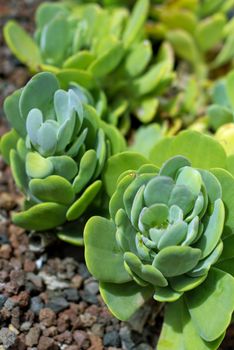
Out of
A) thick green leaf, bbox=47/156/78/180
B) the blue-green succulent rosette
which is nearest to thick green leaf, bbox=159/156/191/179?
the blue-green succulent rosette

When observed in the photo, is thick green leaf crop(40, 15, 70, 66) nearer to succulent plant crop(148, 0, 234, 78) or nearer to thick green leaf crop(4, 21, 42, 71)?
thick green leaf crop(4, 21, 42, 71)

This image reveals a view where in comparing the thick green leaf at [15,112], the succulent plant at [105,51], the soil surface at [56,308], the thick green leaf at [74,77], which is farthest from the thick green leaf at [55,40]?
the soil surface at [56,308]

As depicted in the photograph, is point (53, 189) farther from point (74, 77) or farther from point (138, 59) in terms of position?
point (138, 59)

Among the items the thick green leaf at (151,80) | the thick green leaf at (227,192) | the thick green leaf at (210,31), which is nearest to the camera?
the thick green leaf at (227,192)

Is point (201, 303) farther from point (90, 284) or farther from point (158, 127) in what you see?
point (158, 127)

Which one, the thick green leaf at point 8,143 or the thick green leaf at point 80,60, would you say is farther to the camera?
the thick green leaf at point 80,60

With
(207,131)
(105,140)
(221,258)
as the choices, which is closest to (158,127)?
(207,131)

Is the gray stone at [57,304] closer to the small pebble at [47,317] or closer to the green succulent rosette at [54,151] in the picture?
the small pebble at [47,317]
